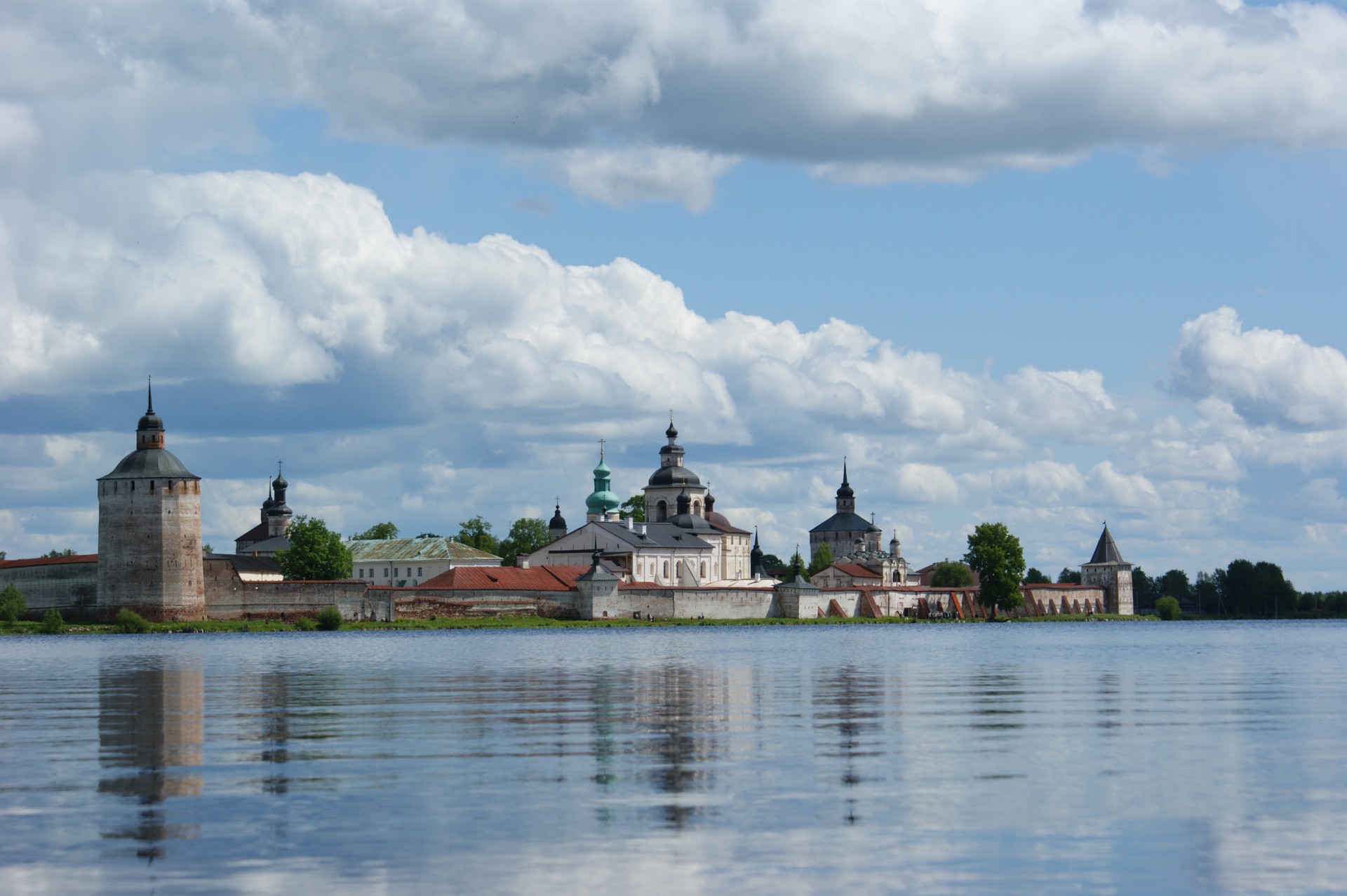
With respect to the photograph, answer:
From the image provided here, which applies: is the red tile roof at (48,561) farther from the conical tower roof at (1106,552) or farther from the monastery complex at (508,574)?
the conical tower roof at (1106,552)

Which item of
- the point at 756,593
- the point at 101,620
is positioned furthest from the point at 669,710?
the point at 756,593

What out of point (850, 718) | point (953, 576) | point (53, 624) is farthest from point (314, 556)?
point (850, 718)

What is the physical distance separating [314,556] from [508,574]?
31.6ft

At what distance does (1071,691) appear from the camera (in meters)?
25.0

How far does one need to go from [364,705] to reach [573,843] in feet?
38.7

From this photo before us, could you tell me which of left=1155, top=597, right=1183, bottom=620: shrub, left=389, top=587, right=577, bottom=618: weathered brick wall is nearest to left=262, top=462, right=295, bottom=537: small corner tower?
left=389, top=587, right=577, bottom=618: weathered brick wall

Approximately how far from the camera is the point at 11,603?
68.2 m

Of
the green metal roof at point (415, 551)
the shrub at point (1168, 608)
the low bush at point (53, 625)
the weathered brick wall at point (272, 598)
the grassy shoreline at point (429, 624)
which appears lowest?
the shrub at point (1168, 608)

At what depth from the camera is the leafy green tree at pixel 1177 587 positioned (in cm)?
15350

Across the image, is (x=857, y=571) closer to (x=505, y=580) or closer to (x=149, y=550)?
(x=505, y=580)

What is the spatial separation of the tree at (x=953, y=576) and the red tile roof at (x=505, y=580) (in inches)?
1464

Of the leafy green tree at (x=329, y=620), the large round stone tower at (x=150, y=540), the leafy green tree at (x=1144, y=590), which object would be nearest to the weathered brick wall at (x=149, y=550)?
the large round stone tower at (x=150, y=540)

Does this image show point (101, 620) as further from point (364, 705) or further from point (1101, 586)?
point (1101, 586)

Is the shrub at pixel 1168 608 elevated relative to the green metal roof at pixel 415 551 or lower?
lower
